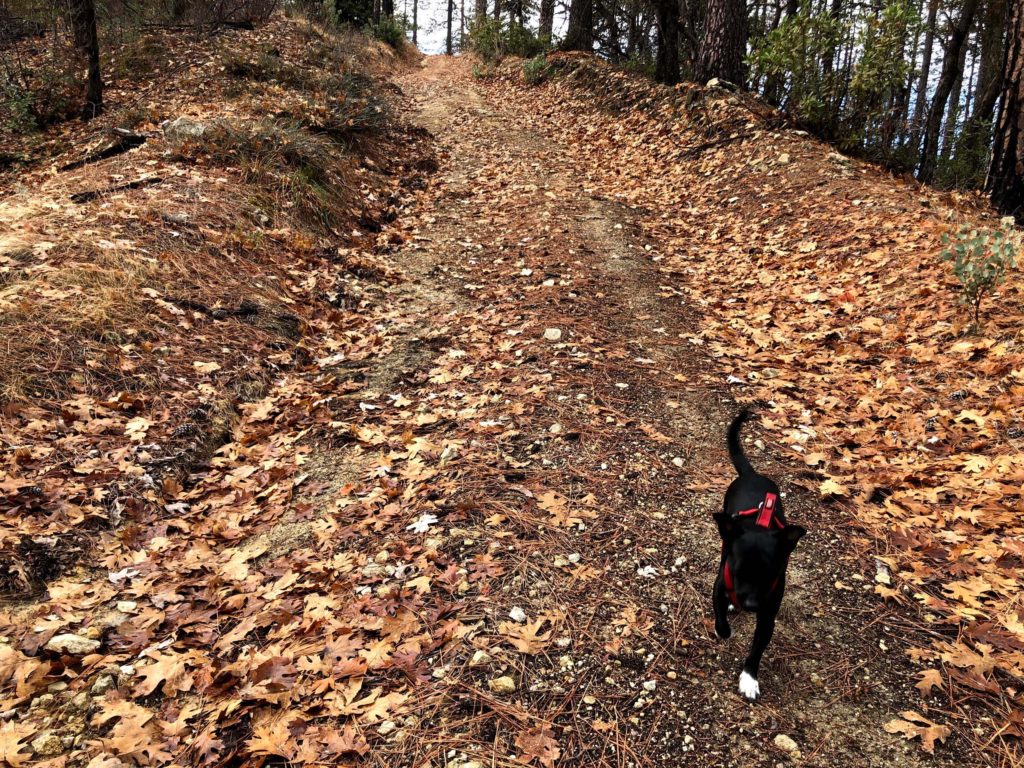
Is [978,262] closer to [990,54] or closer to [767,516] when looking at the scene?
[767,516]

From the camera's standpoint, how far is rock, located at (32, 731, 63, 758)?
93.0 inches

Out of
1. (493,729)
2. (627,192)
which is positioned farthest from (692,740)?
(627,192)

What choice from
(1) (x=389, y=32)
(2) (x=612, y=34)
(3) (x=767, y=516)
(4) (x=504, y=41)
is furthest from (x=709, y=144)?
(1) (x=389, y=32)

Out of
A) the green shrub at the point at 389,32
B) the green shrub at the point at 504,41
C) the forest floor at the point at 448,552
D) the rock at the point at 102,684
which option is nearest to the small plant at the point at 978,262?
the forest floor at the point at 448,552

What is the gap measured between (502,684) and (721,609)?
1094mm

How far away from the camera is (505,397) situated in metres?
4.70

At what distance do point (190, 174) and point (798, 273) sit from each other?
25.4ft

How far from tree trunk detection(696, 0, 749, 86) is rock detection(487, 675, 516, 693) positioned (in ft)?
38.3

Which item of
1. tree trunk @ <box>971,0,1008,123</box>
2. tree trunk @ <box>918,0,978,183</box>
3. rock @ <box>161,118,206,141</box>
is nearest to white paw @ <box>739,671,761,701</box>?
rock @ <box>161,118,206,141</box>

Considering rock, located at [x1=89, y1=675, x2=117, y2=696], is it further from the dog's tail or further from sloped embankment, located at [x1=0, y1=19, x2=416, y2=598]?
the dog's tail

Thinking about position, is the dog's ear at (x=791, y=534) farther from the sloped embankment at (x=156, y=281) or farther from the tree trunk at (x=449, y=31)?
the tree trunk at (x=449, y=31)

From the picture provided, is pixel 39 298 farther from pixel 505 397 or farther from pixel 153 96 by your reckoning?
pixel 153 96

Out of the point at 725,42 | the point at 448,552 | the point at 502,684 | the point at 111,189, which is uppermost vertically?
the point at 725,42

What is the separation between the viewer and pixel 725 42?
10.7 metres
